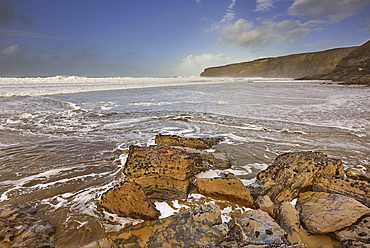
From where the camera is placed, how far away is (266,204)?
2.57 m

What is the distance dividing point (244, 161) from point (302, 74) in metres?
90.0

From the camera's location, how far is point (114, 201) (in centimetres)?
248

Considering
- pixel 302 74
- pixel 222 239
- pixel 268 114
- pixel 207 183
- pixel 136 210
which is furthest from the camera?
pixel 302 74

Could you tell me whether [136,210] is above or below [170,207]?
above

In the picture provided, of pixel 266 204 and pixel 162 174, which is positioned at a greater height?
pixel 162 174

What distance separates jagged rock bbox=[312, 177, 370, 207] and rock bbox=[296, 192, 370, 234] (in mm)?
294

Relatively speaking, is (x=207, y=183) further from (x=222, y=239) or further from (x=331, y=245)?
(x=331, y=245)

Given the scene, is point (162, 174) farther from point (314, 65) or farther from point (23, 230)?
point (314, 65)

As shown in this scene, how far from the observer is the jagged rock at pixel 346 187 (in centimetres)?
259

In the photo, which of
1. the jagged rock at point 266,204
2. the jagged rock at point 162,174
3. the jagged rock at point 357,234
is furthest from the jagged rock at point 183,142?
the jagged rock at point 357,234

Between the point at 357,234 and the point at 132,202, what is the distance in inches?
101

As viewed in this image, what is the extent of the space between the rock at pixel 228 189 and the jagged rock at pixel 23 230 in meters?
2.00

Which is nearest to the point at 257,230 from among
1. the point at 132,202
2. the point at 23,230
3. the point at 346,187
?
the point at 132,202

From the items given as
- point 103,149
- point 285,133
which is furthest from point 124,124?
point 285,133
